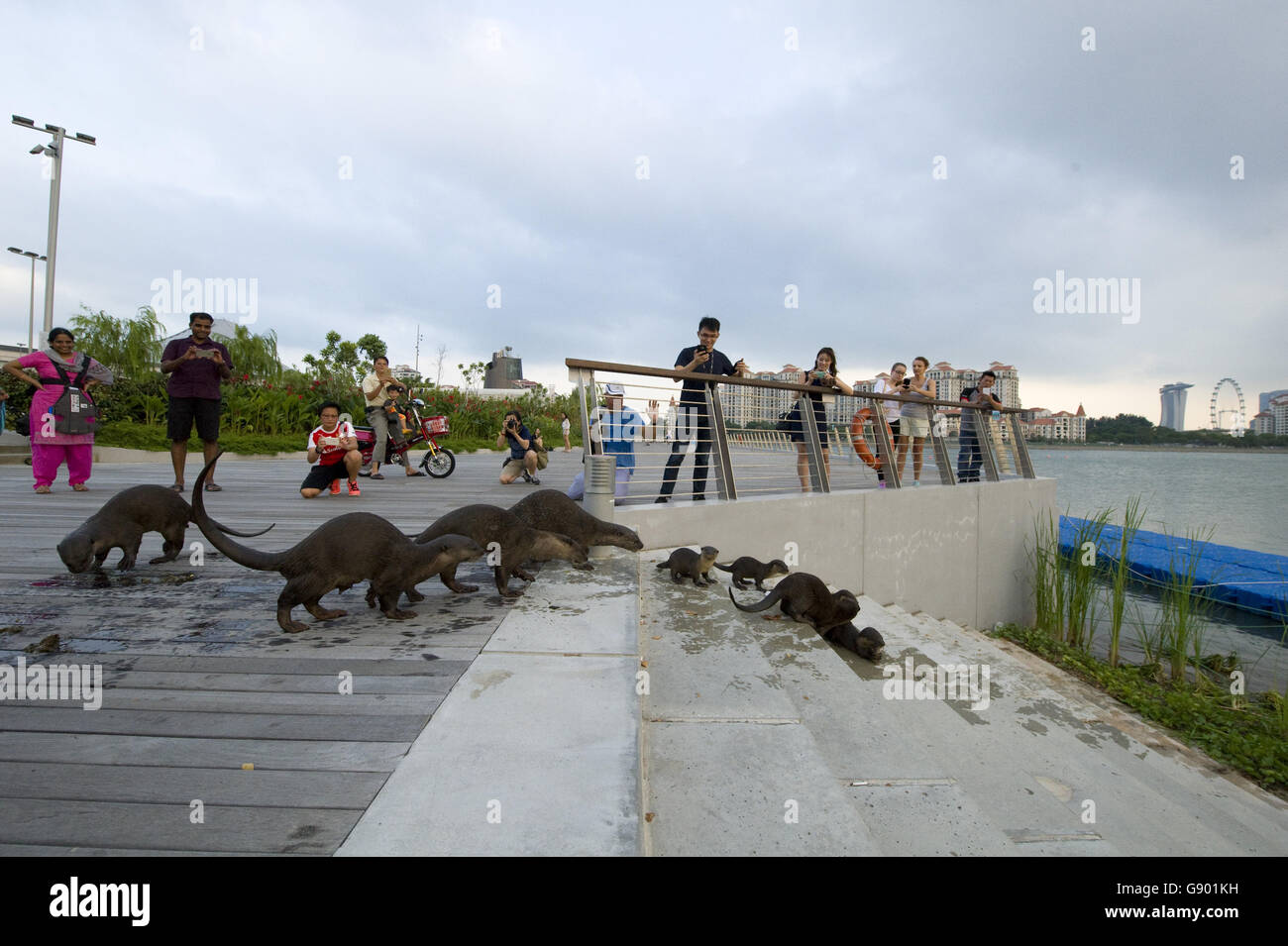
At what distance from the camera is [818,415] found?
6.72 meters

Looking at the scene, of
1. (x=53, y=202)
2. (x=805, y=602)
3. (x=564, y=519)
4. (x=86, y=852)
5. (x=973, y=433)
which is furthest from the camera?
(x=53, y=202)

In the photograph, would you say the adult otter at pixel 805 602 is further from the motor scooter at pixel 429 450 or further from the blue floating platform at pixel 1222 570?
the motor scooter at pixel 429 450

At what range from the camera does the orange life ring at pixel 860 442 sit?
7832 mm

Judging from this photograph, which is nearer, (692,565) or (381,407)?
(692,565)

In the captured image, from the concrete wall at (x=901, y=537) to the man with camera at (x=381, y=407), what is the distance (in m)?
5.78

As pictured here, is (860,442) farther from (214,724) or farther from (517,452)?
(214,724)

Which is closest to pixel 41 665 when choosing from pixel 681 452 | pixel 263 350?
pixel 681 452

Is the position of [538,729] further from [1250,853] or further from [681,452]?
[681,452]

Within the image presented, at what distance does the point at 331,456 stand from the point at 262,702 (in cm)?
588

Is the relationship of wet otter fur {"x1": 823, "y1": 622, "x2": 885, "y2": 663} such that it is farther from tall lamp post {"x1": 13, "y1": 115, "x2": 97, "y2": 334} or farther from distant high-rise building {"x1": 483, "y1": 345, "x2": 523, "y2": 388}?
distant high-rise building {"x1": 483, "y1": 345, "x2": 523, "y2": 388}

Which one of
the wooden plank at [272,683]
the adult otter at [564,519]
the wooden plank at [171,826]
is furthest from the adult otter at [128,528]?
the wooden plank at [171,826]

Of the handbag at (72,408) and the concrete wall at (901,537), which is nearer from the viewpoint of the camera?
the concrete wall at (901,537)

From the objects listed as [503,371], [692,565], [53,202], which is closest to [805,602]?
[692,565]
